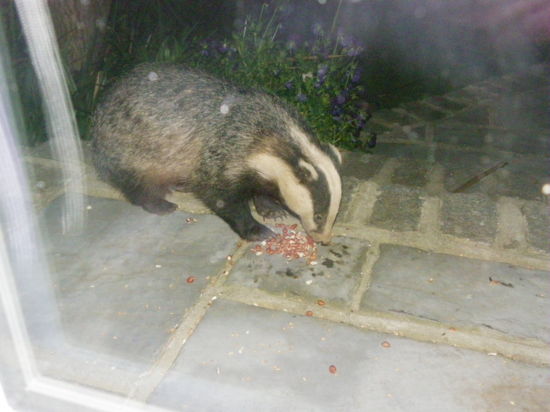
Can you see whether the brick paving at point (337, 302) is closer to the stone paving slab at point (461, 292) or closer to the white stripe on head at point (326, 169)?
the stone paving slab at point (461, 292)

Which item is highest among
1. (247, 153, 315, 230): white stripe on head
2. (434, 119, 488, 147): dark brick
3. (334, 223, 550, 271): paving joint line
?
(247, 153, 315, 230): white stripe on head

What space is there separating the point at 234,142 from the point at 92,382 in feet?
5.49

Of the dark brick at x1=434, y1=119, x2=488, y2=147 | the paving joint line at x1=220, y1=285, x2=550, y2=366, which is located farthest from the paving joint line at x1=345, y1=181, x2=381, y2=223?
the dark brick at x1=434, y1=119, x2=488, y2=147

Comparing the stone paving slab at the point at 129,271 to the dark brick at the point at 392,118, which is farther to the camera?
the dark brick at the point at 392,118

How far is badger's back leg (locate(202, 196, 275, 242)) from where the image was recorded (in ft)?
Answer: 10.5

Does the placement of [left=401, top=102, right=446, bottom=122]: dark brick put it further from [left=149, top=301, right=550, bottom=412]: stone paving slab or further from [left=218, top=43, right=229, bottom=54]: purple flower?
[left=149, top=301, right=550, bottom=412]: stone paving slab

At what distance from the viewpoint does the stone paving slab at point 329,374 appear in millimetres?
2066

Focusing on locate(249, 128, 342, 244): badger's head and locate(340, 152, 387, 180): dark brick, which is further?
locate(340, 152, 387, 180): dark brick

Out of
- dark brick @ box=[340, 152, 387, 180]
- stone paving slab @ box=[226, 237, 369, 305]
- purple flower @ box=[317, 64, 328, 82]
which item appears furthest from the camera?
purple flower @ box=[317, 64, 328, 82]

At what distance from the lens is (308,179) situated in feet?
9.38

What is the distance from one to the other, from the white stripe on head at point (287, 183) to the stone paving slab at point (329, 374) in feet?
2.31

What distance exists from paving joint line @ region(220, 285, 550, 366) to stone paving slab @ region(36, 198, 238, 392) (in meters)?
0.30

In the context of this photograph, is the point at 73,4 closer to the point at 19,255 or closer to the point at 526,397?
the point at 19,255

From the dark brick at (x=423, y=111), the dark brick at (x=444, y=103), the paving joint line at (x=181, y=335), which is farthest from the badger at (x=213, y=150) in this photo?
the dark brick at (x=444, y=103)
